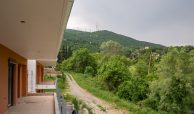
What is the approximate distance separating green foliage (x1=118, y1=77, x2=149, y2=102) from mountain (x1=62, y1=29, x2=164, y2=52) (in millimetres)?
48926

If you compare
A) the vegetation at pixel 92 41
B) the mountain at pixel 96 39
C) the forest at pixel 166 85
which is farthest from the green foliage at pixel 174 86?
the mountain at pixel 96 39

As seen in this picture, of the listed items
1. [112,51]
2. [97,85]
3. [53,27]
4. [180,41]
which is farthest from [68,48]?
[53,27]

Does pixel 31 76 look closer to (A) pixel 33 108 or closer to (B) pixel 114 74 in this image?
(A) pixel 33 108

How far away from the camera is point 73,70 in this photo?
6488cm

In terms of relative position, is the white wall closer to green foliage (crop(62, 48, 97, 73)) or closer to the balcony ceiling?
the balcony ceiling

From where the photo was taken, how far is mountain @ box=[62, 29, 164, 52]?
281 ft

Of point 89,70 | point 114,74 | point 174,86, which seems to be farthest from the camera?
point 89,70

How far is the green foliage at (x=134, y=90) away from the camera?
33.1m

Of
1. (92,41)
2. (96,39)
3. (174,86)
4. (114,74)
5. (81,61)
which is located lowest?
(174,86)

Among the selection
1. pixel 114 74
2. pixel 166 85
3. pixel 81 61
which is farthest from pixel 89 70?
pixel 166 85

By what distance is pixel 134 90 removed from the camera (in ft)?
109

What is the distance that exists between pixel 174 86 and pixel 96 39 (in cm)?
6871

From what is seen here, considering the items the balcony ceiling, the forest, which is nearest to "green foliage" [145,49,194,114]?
the forest

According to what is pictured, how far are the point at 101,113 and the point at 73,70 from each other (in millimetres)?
41489
